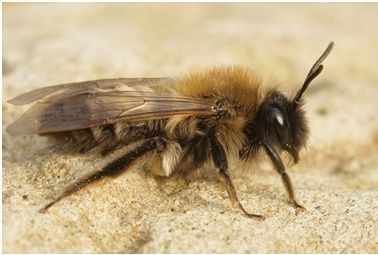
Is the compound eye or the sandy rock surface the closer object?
the sandy rock surface

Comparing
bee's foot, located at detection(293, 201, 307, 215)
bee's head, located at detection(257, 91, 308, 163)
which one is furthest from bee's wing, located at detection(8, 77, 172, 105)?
bee's foot, located at detection(293, 201, 307, 215)

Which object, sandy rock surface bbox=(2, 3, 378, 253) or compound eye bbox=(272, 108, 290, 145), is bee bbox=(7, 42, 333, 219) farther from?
sandy rock surface bbox=(2, 3, 378, 253)

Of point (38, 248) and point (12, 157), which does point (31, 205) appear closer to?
point (38, 248)

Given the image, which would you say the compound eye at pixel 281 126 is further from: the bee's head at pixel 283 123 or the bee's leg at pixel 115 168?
the bee's leg at pixel 115 168

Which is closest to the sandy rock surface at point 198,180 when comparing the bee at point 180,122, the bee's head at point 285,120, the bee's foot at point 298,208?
the bee's foot at point 298,208

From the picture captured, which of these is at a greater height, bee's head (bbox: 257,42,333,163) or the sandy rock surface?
bee's head (bbox: 257,42,333,163)

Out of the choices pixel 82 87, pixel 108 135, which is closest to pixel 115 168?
pixel 108 135

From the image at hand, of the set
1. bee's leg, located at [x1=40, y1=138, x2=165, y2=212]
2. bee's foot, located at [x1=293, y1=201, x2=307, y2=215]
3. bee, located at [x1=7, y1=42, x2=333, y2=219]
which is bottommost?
bee's foot, located at [x1=293, y1=201, x2=307, y2=215]

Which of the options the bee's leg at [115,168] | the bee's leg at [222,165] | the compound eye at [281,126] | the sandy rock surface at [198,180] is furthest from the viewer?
the compound eye at [281,126]
